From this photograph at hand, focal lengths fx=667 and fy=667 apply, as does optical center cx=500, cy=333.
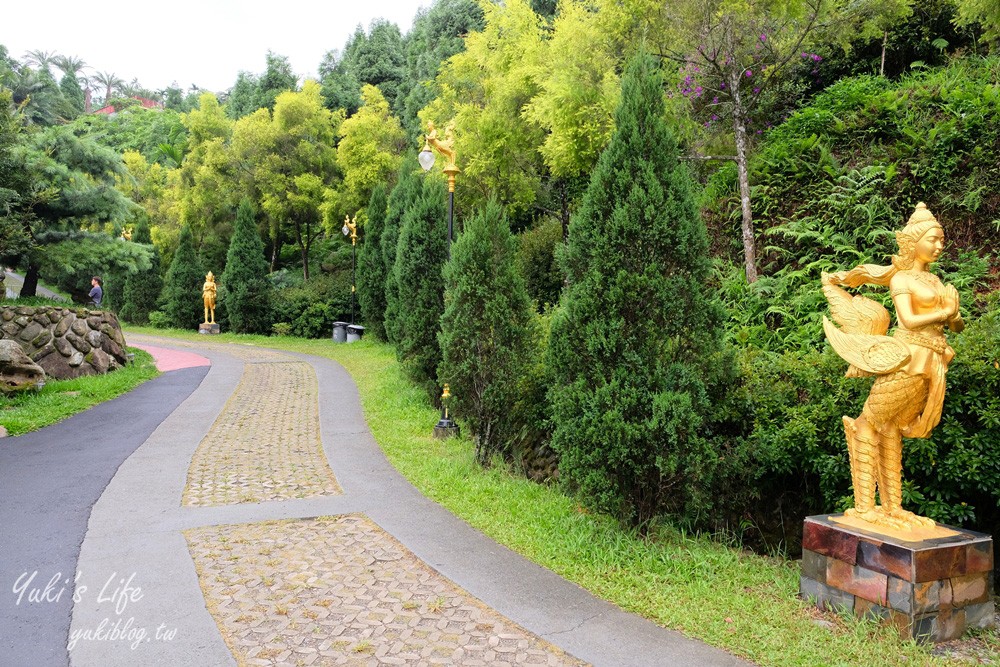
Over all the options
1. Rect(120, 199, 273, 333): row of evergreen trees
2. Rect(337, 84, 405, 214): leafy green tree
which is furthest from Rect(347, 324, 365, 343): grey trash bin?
Rect(337, 84, 405, 214): leafy green tree

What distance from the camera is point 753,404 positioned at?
5.48 metres

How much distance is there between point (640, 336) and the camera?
519cm

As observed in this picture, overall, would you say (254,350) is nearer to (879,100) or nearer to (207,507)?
(207,507)

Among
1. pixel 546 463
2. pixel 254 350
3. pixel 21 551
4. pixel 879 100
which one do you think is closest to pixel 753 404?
pixel 546 463

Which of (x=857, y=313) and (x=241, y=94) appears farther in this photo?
(x=241, y=94)

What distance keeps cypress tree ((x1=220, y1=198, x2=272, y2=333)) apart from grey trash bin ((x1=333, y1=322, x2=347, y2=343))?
12.3 ft

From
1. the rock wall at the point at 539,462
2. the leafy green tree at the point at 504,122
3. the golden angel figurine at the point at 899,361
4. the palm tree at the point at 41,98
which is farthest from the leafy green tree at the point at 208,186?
the golden angel figurine at the point at 899,361

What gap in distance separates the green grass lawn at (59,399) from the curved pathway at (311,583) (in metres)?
2.74

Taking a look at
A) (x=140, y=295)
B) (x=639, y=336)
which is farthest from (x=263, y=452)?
(x=140, y=295)

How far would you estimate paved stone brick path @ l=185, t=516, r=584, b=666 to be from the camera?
370 centimetres

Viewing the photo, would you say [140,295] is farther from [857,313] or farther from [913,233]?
[913,233]

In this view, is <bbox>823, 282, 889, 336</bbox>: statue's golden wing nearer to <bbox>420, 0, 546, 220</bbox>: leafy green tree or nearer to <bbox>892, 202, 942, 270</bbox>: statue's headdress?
<bbox>892, 202, 942, 270</bbox>: statue's headdress

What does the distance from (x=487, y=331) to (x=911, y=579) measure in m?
4.90

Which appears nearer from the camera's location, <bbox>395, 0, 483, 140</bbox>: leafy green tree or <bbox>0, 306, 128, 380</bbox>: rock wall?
<bbox>0, 306, 128, 380</bbox>: rock wall
